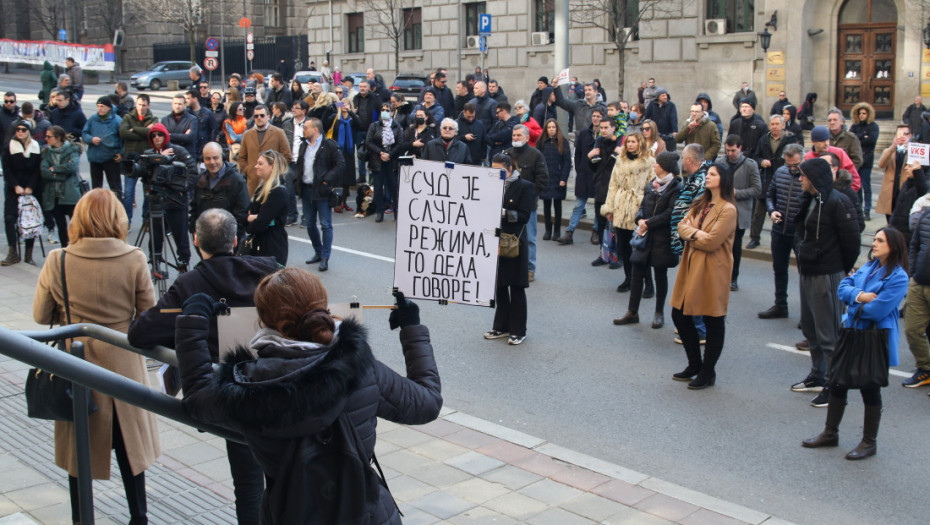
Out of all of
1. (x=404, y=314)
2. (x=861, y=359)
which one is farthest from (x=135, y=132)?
(x=404, y=314)

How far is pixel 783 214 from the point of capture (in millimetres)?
9828

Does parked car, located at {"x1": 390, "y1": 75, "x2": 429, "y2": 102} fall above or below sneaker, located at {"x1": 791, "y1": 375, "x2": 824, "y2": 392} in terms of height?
above

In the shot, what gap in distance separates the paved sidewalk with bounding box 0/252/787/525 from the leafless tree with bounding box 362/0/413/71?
122ft

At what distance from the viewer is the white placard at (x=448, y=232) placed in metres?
5.86

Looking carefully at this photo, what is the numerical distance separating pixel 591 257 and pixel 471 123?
4.11m

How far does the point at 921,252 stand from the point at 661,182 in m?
2.43

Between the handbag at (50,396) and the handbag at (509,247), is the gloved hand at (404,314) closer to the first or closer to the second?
the handbag at (50,396)

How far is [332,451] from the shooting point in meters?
2.99

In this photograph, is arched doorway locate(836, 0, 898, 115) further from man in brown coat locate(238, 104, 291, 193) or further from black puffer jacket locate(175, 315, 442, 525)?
black puffer jacket locate(175, 315, 442, 525)

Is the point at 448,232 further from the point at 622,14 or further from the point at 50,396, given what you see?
the point at 622,14

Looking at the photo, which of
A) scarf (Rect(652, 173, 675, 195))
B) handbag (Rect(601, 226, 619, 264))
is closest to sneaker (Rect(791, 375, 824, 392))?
scarf (Rect(652, 173, 675, 195))

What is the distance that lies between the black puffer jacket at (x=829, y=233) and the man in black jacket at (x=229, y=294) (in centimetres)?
492

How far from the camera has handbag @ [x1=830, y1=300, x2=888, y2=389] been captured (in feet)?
21.1

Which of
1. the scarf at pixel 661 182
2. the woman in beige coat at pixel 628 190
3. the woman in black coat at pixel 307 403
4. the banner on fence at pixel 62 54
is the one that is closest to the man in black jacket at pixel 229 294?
the woman in black coat at pixel 307 403
